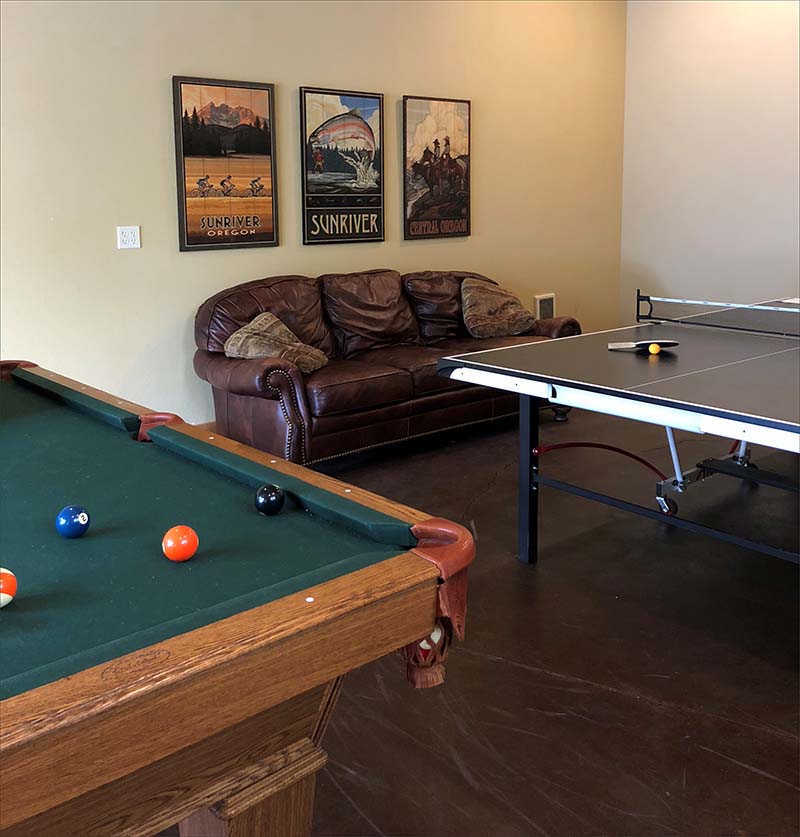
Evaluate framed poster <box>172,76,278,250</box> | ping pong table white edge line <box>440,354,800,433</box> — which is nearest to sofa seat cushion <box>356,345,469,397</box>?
framed poster <box>172,76,278,250</box>

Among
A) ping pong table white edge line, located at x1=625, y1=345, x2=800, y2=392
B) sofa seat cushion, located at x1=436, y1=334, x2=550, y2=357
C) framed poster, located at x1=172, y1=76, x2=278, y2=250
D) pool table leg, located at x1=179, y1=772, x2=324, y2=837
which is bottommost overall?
pool table leg, located at x1=179, y1=772, x2=324, y2=837

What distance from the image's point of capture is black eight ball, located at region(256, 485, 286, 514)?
1.66m

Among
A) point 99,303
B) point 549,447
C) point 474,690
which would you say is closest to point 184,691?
point 474,690

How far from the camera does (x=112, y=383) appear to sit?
15.7ft

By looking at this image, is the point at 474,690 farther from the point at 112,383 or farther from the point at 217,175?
the point at 217,175

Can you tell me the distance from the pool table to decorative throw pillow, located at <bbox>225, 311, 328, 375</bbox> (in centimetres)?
266

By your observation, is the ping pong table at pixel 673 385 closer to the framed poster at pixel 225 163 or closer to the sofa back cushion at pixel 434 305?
the sofa back cushion at pixel 434 305

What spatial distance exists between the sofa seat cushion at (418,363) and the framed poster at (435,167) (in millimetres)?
1156

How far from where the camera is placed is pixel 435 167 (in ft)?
19.7

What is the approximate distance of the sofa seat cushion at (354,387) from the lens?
4.41 metres

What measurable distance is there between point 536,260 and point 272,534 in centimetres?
560

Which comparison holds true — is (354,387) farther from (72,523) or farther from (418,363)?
(72,523)

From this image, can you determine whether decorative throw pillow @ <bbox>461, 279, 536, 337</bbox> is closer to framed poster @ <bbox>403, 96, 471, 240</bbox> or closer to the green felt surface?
framed poster @ <bbox>403, 96, 471, 240</bbox>

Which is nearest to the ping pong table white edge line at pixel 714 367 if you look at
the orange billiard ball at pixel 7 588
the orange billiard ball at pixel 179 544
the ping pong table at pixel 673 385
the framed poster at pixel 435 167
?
the ping pong table at pixel 673 385
